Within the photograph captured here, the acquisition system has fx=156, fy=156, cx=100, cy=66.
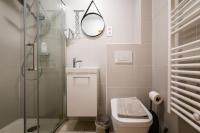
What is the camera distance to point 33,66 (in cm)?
182

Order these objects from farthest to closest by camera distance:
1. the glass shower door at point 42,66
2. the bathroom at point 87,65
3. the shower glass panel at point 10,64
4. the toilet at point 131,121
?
1. the shower glass panel at point 10,64
2. the glass shower door at point 42,66
3. the bathroom at point 87,65
4. the toilet at point 131,121

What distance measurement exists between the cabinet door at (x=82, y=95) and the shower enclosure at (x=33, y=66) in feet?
0.92

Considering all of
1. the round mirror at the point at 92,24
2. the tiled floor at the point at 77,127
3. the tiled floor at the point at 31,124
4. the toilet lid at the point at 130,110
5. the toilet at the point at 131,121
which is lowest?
the tiled floor at the point at 77,127

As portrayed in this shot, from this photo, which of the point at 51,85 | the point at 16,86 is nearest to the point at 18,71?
the point at 16,86

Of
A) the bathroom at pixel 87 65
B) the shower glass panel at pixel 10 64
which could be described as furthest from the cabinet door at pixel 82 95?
the shower glass panel at pixel 10 64

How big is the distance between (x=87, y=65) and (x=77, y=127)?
98 cm

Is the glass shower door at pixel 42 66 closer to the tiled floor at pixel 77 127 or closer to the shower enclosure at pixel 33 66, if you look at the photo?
the shower enclosure at pixel 33 66

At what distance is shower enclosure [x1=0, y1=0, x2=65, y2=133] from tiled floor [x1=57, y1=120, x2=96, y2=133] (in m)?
0.12

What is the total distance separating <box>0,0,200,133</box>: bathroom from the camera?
1.59 meters

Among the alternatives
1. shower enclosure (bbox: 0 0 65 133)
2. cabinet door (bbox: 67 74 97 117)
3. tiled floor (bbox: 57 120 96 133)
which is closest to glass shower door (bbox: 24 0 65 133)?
shower enclosure (bbox: 0 0 65 133)

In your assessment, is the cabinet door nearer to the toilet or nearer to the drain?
the drain

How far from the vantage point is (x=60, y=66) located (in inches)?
97.5

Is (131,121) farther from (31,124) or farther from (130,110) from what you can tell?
(31,124)

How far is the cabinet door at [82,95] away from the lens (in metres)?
2.17
